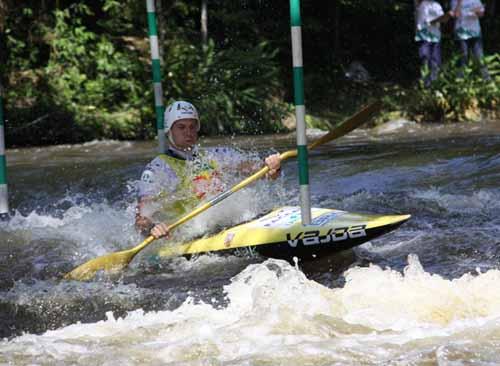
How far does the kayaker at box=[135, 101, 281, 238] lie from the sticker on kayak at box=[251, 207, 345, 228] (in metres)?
0.55

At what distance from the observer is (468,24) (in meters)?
12.0

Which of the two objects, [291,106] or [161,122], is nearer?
[161,122]

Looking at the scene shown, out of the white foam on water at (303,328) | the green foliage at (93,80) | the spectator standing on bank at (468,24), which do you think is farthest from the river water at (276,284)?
the spectator standing on bank at (468,24)

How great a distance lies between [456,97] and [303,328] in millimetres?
8828

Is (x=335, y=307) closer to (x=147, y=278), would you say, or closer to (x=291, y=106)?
(x=147, y=278)

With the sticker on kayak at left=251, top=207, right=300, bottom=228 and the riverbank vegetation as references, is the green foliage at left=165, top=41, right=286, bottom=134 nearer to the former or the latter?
the riverbank vegetation

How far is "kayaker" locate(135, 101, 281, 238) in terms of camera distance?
17.8ft

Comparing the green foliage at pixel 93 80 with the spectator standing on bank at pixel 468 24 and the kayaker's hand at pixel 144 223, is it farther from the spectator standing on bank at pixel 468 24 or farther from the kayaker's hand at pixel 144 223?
the kayaker's hand at pixel 144 223

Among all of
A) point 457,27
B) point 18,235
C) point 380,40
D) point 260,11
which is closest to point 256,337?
point 18,235

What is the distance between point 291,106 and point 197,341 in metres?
9.52

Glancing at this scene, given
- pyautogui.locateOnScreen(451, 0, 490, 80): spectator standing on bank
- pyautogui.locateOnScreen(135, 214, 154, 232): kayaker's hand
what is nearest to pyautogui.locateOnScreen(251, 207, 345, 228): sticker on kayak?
pyautogui.locateOnScreen(135, 214, 154, 232): kayaker's hand

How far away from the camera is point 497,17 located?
51.8 ft

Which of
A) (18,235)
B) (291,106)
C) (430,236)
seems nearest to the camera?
(430,236)

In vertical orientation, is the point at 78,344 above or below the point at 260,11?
below
